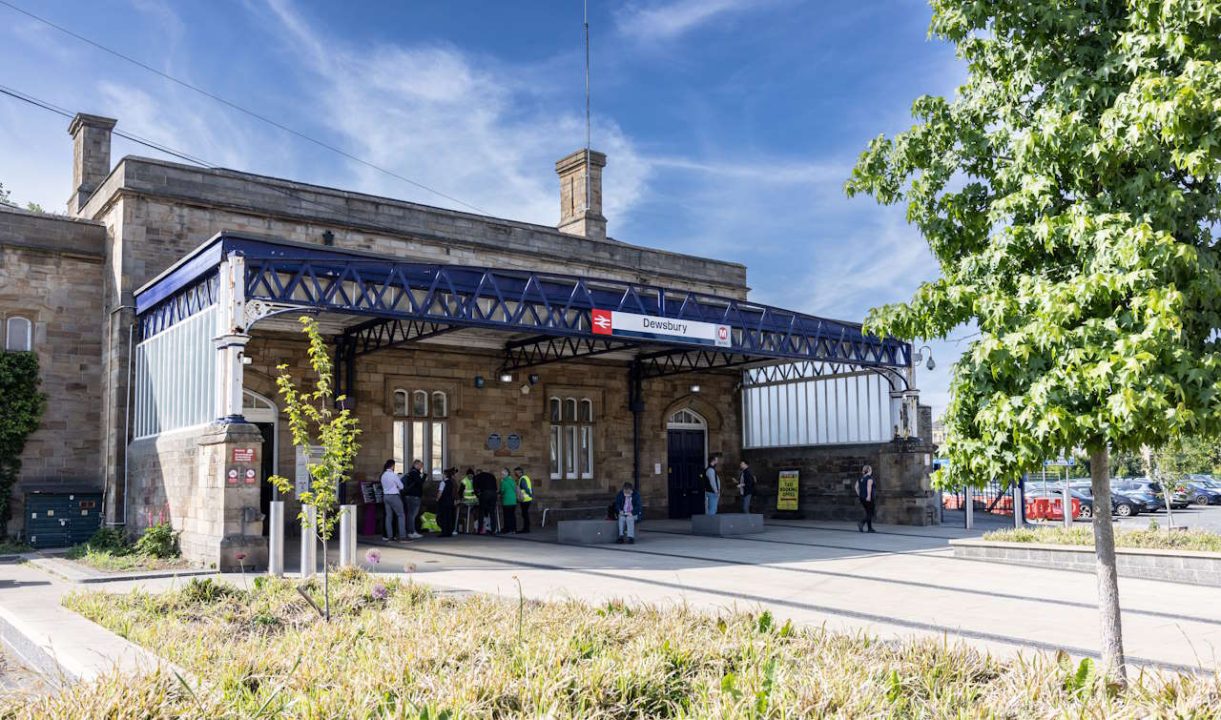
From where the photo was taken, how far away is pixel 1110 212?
6281 mm

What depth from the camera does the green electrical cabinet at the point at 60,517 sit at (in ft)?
59.2

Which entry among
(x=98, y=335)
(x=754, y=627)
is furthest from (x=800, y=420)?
(x=754, y=627)

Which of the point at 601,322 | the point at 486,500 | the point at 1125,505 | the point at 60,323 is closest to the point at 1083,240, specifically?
the point at 601,322

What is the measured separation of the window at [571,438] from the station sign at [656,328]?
6.08 meters

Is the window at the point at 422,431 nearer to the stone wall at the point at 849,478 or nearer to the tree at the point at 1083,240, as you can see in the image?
the stone wall at the point at 849,478

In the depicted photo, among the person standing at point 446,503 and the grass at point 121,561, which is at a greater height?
the person standing at point 446,503

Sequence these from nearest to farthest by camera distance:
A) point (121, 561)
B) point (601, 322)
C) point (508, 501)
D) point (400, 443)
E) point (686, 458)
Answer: point (121, 561) < point (601, 322) < point (508, 501) < point (400, 443) < point (686, 458)

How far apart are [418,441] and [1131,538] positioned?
48.2 ft

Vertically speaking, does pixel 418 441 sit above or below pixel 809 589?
above

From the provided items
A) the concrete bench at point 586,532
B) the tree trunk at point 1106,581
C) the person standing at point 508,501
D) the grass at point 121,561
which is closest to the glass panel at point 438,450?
the person standing at point 508,501

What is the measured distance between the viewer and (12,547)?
695 inches

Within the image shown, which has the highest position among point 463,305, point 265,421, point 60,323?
point 60,323

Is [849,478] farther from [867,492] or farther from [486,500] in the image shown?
[486,500]

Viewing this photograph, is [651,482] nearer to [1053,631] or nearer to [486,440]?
[486,440]
